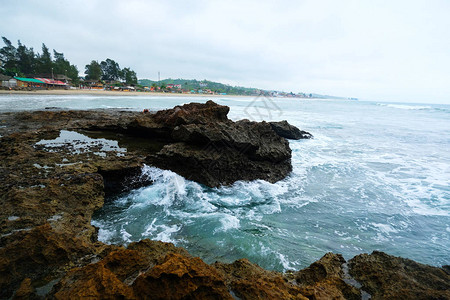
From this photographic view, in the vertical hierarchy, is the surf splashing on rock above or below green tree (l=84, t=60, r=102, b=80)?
below

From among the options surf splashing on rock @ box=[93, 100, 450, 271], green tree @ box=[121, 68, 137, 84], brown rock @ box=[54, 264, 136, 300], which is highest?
green tree @ box=[121, 68, 137, 84]

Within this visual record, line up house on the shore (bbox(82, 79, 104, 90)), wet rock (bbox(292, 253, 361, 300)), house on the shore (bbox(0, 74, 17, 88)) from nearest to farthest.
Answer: wet rock (bbox(292, 253, 361, 300))
house on the shore (bbox(0, 74, 17, 88))
house on the shore (bbox(82, 79, 104, 90))

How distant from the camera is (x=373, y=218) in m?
6.58

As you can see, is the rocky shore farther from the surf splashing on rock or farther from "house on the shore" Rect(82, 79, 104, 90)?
"house on the shore" Rect(82, 79, 104, 90)

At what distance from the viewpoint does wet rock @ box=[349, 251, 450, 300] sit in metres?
2.77

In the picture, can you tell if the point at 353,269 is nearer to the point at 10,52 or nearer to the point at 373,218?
the point at 373,218

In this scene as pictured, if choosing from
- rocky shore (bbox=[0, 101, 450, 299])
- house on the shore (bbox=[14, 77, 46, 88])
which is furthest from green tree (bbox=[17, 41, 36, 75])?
rocky shore (bbox=[0, 101, 450, 299])

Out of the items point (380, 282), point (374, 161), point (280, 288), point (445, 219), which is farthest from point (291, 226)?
point (374, 161)

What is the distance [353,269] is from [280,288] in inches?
63.9

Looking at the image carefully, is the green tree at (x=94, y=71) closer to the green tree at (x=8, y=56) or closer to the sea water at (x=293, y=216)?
the green tree at (x=8, y=56)

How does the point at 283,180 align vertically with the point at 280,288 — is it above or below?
below

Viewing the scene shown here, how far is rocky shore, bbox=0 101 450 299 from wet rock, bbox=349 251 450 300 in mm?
13

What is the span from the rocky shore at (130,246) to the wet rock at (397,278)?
1 cm

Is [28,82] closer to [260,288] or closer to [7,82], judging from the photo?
[7,82]
